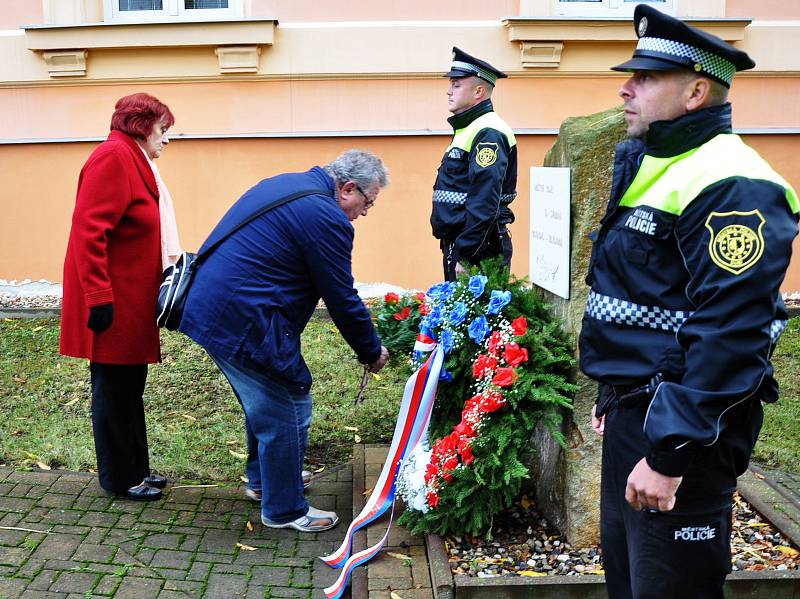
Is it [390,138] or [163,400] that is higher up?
[390,138]

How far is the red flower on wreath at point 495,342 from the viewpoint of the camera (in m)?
3.67

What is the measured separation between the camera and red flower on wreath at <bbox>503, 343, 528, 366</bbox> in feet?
11.7

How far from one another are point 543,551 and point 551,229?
1.36m

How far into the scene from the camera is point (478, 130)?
525cm

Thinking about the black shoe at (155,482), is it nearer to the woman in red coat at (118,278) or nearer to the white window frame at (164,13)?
the woman in red coat at (118,278)

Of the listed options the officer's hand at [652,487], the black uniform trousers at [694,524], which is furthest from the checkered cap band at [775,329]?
the officer's hand at [652,487]

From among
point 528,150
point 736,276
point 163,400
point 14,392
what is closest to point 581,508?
point 736,276

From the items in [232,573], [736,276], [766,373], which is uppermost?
[736,276]

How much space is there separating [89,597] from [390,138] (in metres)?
5.30

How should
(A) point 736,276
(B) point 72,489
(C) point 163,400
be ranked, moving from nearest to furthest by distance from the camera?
(A) point 736,276, (B) point 72,489, (C) point 163,400

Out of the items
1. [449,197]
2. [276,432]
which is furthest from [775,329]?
[449,197]

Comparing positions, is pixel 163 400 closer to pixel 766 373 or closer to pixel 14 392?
pixel 14 392

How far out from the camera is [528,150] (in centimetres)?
793

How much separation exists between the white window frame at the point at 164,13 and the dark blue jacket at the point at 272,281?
15.8ft
